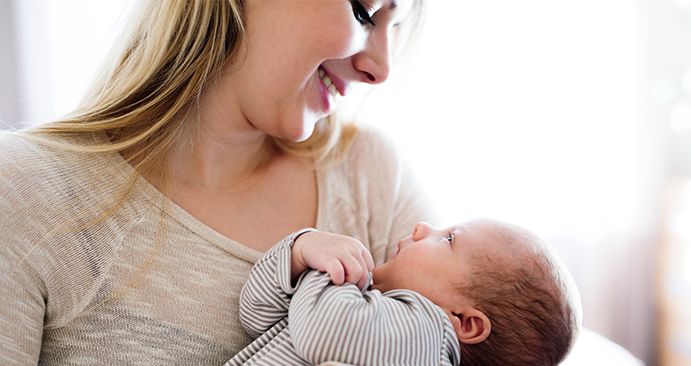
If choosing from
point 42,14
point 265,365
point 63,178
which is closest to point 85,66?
point 42,14

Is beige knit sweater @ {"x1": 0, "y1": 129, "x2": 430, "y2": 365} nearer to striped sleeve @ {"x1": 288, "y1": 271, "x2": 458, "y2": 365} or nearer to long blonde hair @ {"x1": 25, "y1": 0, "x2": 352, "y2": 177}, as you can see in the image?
long blonde hair @ {"x1": 25, "y1": 0, "x2": 352, "y2": 177}

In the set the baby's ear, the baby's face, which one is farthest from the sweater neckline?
the baby's ear

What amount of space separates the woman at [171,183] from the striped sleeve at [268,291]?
0.17 feet

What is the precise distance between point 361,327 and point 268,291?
0.60 feet

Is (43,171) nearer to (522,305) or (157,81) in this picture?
(157,81)

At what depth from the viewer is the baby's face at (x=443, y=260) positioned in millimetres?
1253

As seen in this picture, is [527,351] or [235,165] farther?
[235,165]

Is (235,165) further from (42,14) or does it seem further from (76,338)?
(42,14)

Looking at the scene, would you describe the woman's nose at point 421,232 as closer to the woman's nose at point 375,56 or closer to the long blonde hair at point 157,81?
the woman's nose at point 375,56

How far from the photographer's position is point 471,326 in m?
1.25

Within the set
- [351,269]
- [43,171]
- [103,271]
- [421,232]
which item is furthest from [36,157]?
[421,232]

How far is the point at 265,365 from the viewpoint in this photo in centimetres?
118

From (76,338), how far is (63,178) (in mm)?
251

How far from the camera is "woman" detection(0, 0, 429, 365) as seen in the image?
118 centimetres
